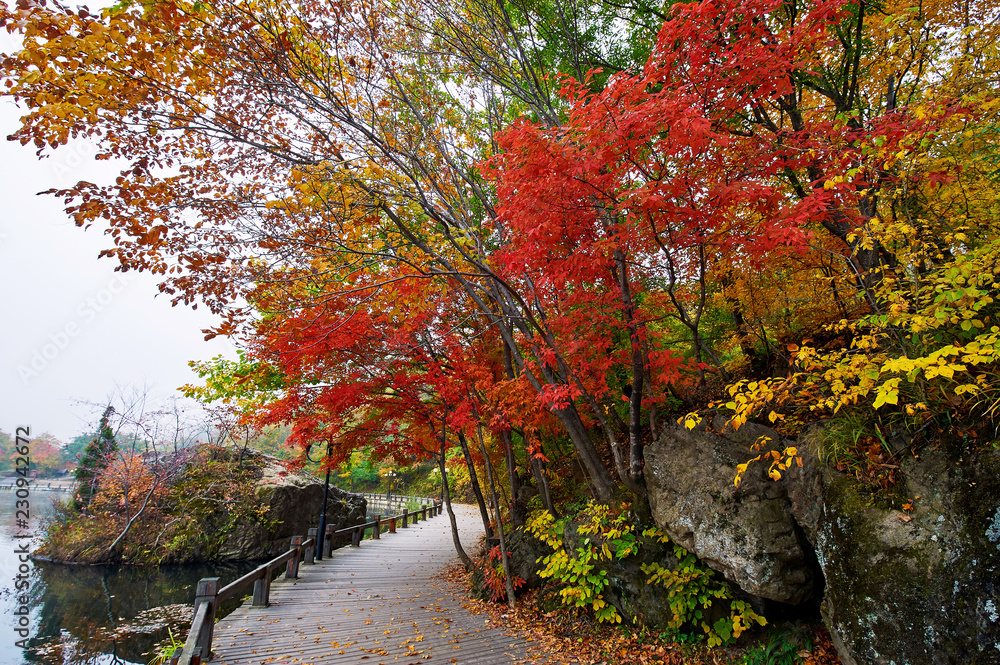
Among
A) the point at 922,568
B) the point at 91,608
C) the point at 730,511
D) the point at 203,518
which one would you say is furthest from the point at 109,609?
the point at 922,568

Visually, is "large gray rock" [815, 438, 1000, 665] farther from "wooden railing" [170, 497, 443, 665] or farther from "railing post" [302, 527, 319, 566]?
"railing post" [302, 527, 319, 566]

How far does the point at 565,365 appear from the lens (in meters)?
5.48

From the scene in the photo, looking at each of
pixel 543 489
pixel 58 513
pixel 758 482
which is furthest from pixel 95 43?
pixel 58 513

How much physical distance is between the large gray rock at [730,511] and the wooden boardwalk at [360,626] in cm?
Answer: 257

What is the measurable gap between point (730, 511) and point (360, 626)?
520 centimetres

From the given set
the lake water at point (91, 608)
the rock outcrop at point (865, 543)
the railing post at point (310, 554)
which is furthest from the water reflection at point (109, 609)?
the rock outcrop at point (865, 543)

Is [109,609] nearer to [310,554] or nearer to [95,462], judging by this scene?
[310,554]

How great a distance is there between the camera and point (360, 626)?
608 centimetres

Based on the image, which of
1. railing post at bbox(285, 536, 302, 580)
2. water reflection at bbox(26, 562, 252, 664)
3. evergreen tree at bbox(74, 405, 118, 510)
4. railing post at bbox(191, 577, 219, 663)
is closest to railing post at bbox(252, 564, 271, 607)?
railing post at bbox(285, 536, 302, 580)

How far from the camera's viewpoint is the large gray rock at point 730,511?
404 cm

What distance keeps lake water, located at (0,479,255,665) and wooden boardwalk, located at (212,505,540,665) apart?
9.80ft

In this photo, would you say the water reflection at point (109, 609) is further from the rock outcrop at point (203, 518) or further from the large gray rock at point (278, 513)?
the large gray rock at point (278, 513)

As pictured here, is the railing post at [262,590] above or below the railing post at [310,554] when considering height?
above

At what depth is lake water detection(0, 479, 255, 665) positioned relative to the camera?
7656 millimetres
